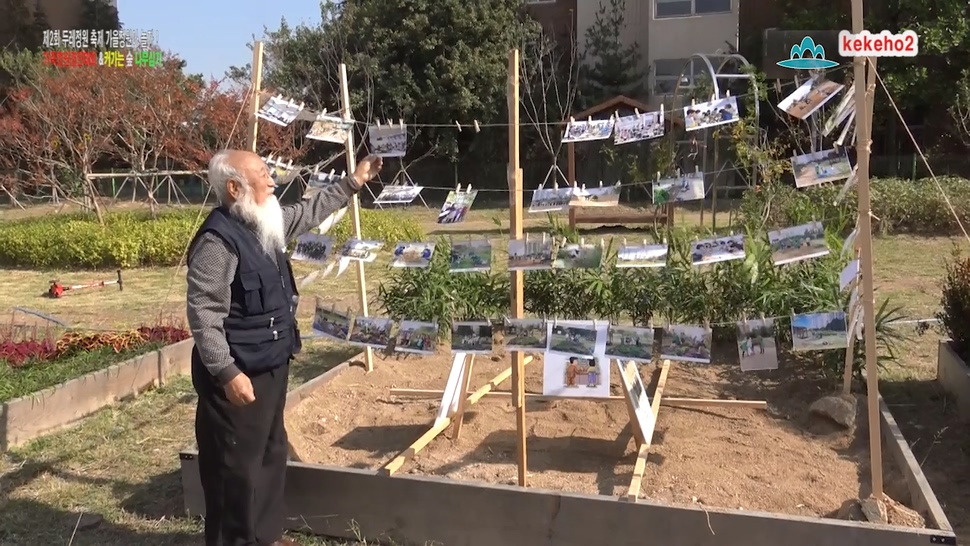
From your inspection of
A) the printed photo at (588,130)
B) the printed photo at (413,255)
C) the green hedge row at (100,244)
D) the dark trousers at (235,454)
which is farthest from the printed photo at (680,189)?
the green hedge row at (100,244)

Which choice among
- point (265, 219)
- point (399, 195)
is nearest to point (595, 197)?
point (399, 195)

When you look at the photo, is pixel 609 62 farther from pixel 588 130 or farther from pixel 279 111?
pixel 588 130

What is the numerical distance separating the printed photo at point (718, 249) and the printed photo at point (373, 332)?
1.49 m

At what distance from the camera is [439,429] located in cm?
419

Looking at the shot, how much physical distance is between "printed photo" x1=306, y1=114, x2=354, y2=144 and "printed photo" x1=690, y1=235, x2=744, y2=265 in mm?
2000

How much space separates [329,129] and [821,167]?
2.50m

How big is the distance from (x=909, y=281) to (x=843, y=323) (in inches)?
258

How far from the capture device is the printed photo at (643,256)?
11.1ft

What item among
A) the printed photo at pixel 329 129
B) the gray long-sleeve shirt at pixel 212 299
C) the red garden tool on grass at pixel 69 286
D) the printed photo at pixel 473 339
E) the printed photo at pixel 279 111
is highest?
the printed photo at pixel 279 111

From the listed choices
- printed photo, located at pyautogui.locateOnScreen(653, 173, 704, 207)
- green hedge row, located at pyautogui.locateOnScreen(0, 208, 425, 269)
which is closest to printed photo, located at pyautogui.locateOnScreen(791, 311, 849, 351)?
printed photo, located at pyautogui.locateOnScreen(653, 173, 704, 207)

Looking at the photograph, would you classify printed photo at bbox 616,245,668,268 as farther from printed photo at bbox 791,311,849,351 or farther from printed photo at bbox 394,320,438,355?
printed photo at bbox 394,320,438,355

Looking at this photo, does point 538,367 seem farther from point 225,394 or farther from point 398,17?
point 398,17

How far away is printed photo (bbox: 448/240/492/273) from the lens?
3.46 m

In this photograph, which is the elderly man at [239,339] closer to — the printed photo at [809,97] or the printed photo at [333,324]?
the printed photo at [333,324]
